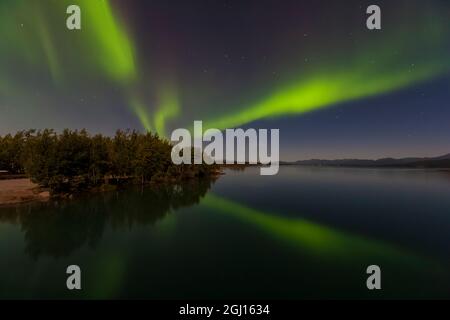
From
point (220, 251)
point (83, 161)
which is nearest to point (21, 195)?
point (83, 161)

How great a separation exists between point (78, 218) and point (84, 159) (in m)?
19.5

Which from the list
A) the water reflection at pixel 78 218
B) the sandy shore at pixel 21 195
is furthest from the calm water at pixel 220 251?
the sandy shore at pixel 21 195

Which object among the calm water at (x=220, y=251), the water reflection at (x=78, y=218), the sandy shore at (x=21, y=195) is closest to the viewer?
the calm water at (x=220, y=251)

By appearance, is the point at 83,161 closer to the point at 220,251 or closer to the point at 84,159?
the point at 84,159

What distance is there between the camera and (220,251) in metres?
23.3

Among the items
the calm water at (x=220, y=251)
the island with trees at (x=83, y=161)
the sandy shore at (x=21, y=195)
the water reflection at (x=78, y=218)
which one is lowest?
the calm water at (x=220, y=251)

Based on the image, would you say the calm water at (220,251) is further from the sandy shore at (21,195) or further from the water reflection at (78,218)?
the sandy shore at (21,195)

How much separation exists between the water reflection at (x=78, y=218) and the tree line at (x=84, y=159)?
563 centimetres

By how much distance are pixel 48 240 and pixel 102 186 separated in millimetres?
33023

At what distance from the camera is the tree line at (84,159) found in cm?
4434

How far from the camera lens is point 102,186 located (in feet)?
189

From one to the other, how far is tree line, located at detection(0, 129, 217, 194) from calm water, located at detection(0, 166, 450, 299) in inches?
296

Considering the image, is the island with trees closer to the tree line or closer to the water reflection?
the tree line
